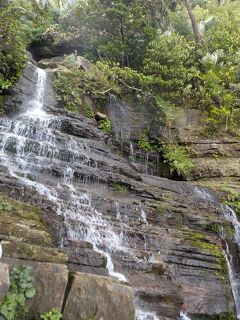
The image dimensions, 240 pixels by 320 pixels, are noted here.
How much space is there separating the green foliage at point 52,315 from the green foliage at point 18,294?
26 cm

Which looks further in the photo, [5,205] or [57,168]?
[57,168]

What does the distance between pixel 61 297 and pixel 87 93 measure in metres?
11.5

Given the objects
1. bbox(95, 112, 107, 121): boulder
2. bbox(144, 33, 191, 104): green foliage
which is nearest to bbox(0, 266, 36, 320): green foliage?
bbox(95, 112, 107, 121): boulder

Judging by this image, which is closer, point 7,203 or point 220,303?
point 7,203

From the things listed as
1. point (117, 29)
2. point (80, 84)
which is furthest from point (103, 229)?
point (117, 29)

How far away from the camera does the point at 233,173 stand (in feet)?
43.8

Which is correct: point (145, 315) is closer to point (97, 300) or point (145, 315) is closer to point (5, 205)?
point (97, 300)

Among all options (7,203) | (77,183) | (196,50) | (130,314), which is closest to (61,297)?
(130,314)

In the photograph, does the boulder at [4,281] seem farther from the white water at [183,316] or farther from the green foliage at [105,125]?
the green foliage at [105,125]

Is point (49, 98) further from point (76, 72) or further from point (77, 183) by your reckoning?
point (77, 183)

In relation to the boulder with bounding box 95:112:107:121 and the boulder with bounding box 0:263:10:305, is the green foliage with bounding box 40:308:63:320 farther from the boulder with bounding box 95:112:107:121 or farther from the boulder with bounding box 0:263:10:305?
the boulder with bounding box 95:112:107:121

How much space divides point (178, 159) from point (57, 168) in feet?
17.1

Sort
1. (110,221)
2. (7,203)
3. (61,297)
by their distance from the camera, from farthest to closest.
A: (110,221) < (7,203) < (61,297)

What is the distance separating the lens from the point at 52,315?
15.8 ft
